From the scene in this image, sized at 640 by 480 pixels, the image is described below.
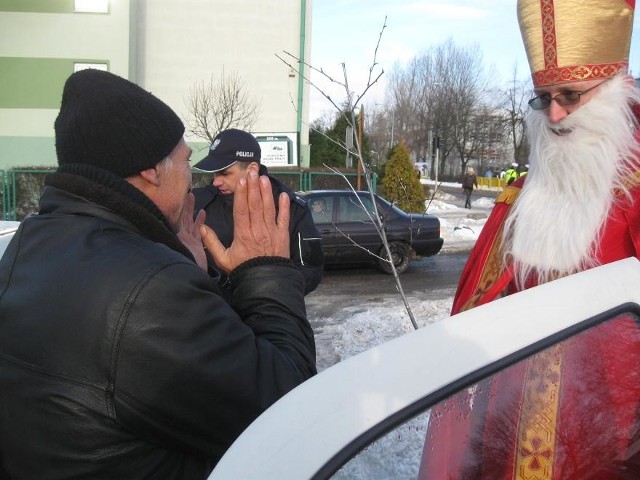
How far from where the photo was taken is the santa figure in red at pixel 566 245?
134 cm

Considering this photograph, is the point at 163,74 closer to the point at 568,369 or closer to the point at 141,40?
the point at 141,40

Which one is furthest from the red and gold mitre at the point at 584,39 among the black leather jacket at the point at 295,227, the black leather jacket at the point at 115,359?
the black leather jacket at the point at 295,227

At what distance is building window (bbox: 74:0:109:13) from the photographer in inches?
879

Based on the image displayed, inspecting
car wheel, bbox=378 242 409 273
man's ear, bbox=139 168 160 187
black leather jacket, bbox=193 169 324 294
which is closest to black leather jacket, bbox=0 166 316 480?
man's ear, bbox=139 168 160 187

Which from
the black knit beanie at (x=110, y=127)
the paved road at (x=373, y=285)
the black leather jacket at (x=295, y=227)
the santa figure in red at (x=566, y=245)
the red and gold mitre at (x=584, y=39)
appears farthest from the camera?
the paved road at (x=373, y=285)

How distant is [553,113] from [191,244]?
1.27 meters

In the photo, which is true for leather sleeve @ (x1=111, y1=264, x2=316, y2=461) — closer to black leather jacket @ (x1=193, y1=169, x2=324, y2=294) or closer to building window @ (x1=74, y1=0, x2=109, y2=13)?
black leather jacket @ (x1=193, y1=169, x2=324, y2=294)

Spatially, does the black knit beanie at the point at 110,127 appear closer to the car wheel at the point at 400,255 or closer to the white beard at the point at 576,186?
the white beard at the point at 576,186

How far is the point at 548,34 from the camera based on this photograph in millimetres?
2225

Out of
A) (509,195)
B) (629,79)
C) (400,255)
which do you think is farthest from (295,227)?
(400,255)

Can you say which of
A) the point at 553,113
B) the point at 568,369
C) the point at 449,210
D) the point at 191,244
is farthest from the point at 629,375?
the point at 449,210

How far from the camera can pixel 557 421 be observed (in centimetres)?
142

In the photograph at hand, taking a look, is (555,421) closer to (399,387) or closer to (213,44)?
(399,387)

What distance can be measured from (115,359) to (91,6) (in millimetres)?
24010
